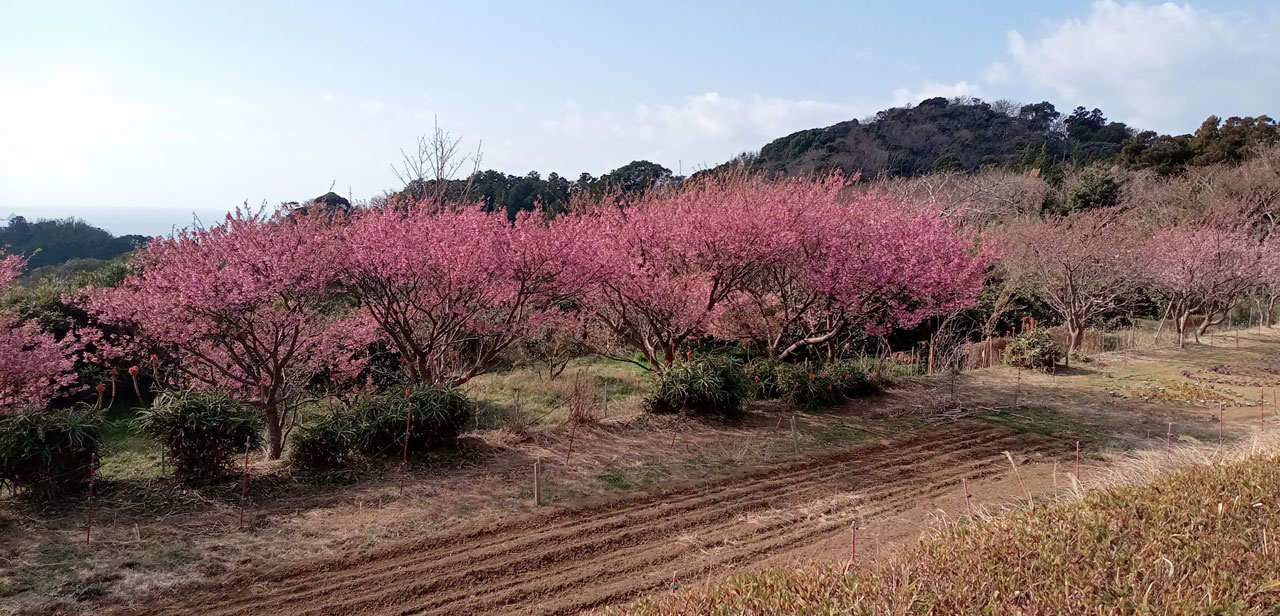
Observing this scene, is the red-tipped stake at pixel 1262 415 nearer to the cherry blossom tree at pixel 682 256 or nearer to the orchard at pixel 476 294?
the orchard at pixel 476 294

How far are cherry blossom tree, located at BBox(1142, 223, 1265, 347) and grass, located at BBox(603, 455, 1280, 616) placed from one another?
56.1 ft

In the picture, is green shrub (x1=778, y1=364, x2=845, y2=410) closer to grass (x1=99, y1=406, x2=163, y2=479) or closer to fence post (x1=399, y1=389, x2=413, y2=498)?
fence post (x1=399, y1=389, x2=413, y2=498)

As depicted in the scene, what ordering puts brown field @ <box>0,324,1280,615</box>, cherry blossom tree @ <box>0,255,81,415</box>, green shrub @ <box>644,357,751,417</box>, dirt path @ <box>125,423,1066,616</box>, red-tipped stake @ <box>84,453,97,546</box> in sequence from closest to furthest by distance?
dirt path @ <box>125,423,1066,616</box> < brown field @ <box>0,324,1280,615</box> < red-tipped stake @ <box>84,453,97,546</box> < cherry blossom tree @ <box>0,255,81,415</box> < green shrub @ <box>644,357,751,417</box>

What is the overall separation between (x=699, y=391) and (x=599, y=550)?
4504 mm

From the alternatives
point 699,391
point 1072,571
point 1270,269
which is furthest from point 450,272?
point 1270,269

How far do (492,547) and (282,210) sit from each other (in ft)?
18.5

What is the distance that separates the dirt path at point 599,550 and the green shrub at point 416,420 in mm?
2042

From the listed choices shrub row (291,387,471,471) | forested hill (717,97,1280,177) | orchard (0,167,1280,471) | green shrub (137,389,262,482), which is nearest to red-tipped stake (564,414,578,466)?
orchard (0,167,1280,471)

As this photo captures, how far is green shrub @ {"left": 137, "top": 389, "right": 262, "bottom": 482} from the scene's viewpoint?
21.9 feet

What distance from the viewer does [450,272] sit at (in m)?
8.82

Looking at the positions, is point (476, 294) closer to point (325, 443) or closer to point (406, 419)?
point (406, 419)

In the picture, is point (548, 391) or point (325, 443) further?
point (548, 391)

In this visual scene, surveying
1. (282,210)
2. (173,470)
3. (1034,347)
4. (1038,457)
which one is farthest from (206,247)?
(1034,347)

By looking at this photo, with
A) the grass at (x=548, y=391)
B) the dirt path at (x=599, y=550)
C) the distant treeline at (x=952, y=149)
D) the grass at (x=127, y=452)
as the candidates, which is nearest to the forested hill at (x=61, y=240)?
the distant treeline at (x=952, y=149)
